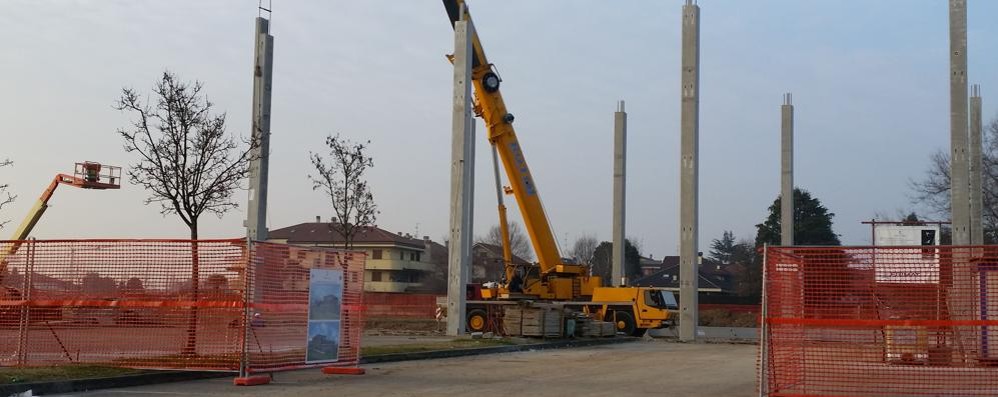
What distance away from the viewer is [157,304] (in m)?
14.6

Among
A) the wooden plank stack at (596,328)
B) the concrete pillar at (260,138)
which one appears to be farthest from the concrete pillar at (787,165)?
the concrete pillar at (260,138)

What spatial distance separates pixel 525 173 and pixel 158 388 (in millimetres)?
20545

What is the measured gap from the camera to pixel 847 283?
13.0 metres

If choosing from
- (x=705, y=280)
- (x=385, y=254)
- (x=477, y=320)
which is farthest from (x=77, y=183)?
(x=705, y=280)

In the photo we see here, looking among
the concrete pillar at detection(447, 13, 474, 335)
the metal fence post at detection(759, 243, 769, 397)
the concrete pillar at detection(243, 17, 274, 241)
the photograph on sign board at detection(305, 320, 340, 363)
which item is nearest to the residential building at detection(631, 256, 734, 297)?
the concrete pillar at detection(447, 13, 474, 335)

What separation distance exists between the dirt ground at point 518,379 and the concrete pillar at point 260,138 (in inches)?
149

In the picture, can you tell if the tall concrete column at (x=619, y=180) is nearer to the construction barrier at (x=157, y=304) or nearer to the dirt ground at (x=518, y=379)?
the dirt ground at (x=518, y=379)

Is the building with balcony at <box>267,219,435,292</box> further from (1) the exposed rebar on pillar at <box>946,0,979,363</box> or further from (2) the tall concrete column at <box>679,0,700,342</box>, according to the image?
(1) the exposed rebar on pillar at <box>946,0,979,363</box>

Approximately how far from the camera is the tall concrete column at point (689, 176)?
33.8 m

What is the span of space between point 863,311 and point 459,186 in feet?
54.5

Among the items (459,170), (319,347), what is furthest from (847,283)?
(459,170)

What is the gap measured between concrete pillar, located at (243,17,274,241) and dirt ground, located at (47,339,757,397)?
12.4 ft

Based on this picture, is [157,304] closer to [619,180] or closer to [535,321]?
[535,321]

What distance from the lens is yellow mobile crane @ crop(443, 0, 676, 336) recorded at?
108 ft
